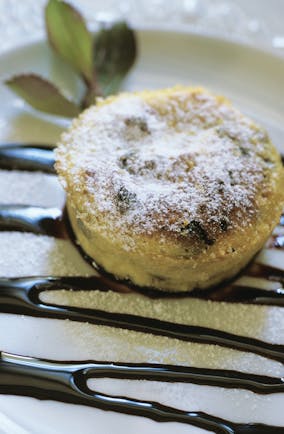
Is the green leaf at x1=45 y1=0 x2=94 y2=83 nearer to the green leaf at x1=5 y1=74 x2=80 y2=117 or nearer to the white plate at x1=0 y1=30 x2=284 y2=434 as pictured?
the white plate at x1=0 y1=30 x2=284 y2=434

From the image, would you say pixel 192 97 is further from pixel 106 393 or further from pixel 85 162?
pixel 106 393

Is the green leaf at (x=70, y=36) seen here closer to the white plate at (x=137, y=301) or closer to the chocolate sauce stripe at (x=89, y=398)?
the white plate at (x=137, y=301)

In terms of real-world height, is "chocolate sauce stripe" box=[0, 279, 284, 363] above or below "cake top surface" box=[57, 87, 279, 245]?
below

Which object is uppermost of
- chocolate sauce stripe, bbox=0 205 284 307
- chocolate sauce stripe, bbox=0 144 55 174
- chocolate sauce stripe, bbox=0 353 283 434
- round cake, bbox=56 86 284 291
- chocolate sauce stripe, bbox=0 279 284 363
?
round cake, bbox=56 86 284 291

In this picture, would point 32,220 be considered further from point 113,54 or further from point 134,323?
point 113,54

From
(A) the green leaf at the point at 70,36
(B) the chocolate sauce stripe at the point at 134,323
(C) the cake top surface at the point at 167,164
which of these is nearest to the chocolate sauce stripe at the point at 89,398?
(B) the chocolate sauce stripe at the point at 134,323

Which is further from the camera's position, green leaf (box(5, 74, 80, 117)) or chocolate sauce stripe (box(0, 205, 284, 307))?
green leaf (box(5, 74, 80, 117))

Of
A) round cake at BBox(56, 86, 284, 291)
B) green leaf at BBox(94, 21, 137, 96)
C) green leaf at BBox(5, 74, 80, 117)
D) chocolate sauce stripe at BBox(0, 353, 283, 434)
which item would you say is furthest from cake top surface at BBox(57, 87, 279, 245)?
chocolate sauce stripe at BBox(0, 353, 283, 434)
